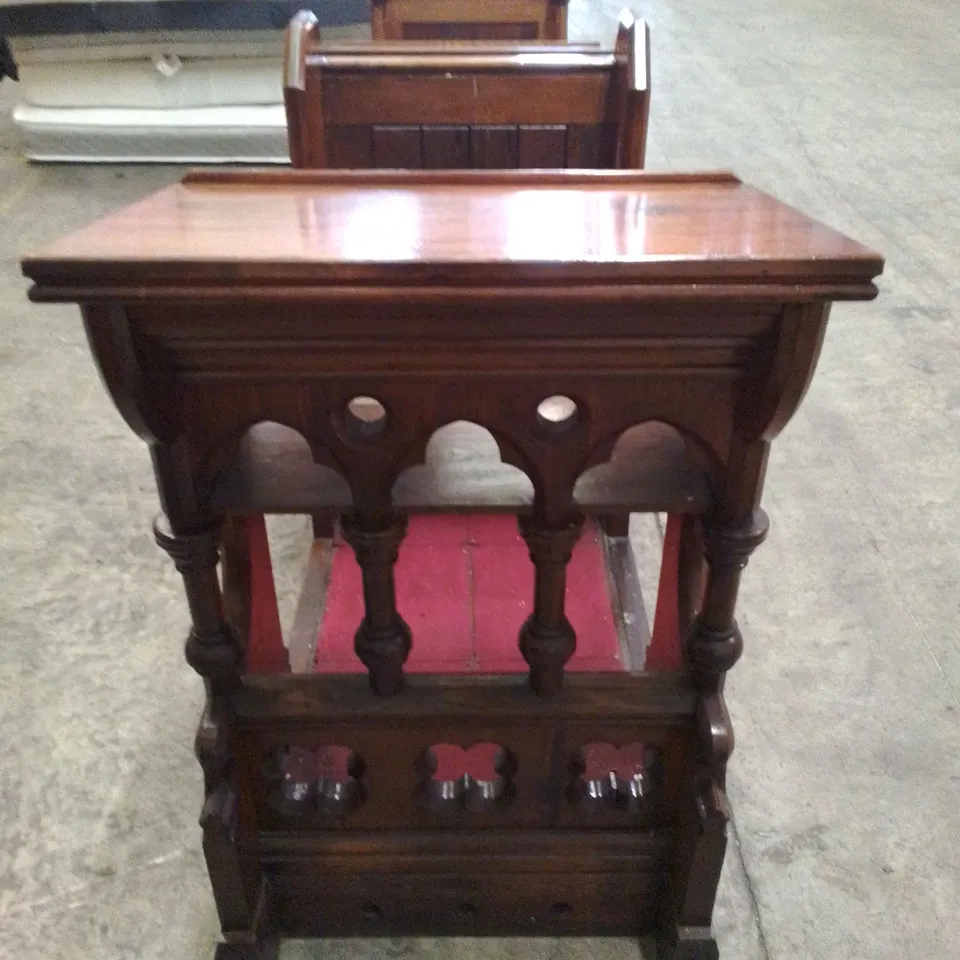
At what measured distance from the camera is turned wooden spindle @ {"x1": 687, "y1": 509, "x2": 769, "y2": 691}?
2.66 feet

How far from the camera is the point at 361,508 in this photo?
0.79 meters

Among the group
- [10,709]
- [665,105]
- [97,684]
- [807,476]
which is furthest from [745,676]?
[665,105]

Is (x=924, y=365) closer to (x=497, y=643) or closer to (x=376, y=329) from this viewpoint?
(x=497, y=643)

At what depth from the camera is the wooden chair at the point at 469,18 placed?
1968 mm

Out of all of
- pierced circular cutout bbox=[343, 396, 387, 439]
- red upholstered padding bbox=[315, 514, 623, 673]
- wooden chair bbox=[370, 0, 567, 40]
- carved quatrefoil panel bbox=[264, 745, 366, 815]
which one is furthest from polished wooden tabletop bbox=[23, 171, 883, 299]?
wooden chair bbox=[370, 0, 567, 40]

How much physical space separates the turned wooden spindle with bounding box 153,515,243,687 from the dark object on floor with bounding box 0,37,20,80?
3426 mm

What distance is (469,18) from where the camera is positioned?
197 cm

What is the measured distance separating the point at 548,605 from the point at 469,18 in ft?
5.12

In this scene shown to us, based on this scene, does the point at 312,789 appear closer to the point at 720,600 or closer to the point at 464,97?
the point at 720,600

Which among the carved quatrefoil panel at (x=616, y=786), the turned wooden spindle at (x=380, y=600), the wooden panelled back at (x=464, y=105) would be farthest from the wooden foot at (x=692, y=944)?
the wooden panelled back at (x=464, y=105)

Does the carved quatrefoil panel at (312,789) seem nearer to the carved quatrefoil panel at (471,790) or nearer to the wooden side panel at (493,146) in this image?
the carved quatrefoil panel at (471,790)

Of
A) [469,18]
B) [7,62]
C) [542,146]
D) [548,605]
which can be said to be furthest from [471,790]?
[7,62]

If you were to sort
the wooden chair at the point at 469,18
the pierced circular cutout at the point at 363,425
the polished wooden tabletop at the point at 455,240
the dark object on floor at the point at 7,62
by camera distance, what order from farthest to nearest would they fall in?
the dark object on floor at the point at 7,62, the wooden chair at the point at 469,18, the pierced circular cutout at the point at 363,425, the polished wooden tabletop at the point at 455,240

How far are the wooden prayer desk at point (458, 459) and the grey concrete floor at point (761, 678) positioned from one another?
154mm
